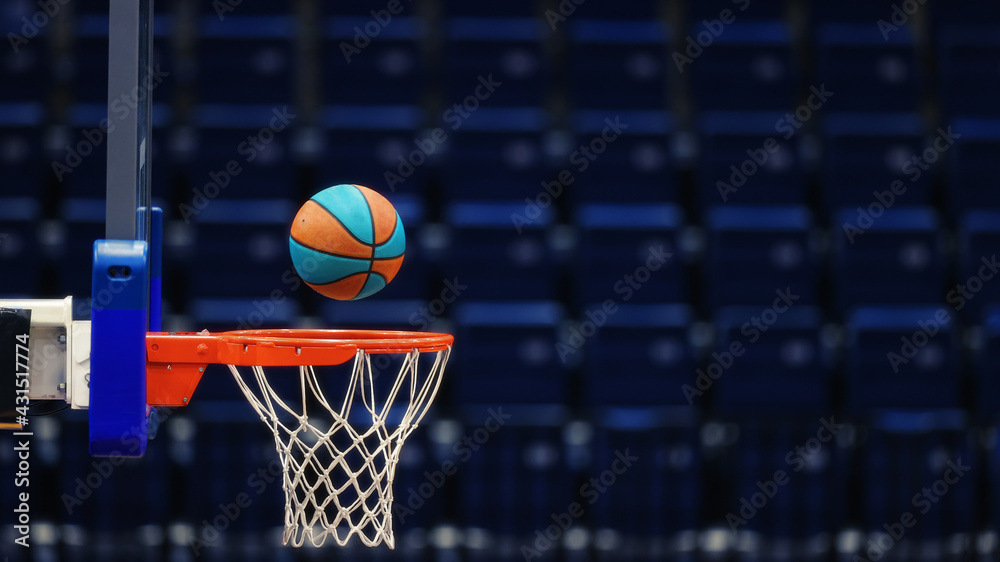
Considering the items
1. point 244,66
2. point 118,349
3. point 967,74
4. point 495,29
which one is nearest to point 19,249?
point 244,66

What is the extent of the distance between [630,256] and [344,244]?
2.49 metres

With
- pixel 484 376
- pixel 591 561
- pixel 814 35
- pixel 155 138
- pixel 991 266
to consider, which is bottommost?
pixel 591 561

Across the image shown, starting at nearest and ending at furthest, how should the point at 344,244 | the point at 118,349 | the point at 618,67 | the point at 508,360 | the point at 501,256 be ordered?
1. the point at 118,349
2. the point at 344,244
3. the point at 508,360
4. the point at 501,256
5. the point at 618,67

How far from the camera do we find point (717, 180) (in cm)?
476

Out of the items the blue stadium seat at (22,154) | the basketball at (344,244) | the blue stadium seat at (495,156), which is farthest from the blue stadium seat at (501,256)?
the blue stadium seat at (22,154)

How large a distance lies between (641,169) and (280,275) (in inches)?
79.2

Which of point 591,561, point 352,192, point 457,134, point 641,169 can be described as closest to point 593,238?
point 641,169

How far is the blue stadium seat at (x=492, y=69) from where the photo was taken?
15.9ft

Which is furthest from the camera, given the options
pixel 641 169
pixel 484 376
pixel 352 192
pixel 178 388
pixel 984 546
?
pixel 641 169

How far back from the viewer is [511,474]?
14.2 ft

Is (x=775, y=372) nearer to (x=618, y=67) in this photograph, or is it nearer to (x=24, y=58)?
(x=618, y=67)

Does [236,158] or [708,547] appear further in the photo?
[236,158]

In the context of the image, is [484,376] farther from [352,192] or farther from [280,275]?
[352,192]

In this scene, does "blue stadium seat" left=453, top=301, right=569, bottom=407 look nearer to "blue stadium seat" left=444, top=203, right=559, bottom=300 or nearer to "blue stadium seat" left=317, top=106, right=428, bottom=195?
"blue stadium seat" left=444, top=203, right=559, bottom=300
